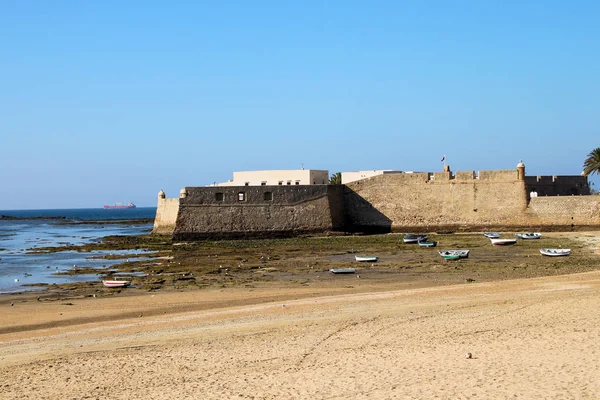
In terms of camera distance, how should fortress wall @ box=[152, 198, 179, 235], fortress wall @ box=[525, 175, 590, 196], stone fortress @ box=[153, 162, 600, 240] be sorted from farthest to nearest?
fortress wall @ box=[152, 198, 179, 235], fortress wall @ box=[525, 175, 590, 196], stone fortress @ box=[153, 162, 600, 240]

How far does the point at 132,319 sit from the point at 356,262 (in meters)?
12.1

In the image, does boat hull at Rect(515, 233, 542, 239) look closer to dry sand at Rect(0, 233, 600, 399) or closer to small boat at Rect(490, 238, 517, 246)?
small boat at Rect(490, 238, 517, 246)

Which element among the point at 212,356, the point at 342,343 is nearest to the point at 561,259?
the point at 342,343

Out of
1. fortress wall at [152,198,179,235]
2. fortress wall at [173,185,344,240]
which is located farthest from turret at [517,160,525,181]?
fortress wall at [152,198,179,235]

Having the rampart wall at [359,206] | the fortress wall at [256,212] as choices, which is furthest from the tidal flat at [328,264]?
the fortress wall at [256,212]

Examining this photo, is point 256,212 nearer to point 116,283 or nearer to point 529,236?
point 529,236

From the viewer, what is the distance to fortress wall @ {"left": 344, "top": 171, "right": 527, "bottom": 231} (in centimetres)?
3753

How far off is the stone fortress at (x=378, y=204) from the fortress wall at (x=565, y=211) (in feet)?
0.58

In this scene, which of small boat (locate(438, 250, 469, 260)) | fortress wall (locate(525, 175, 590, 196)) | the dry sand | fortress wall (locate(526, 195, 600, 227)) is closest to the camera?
the dry sand

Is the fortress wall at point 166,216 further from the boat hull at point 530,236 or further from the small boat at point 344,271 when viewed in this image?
the small boat at point 344,271

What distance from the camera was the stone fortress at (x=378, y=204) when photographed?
37.7m

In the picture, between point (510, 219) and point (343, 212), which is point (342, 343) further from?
point (343, 212)

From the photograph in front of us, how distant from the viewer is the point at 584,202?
1406 inches

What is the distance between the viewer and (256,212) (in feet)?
135
